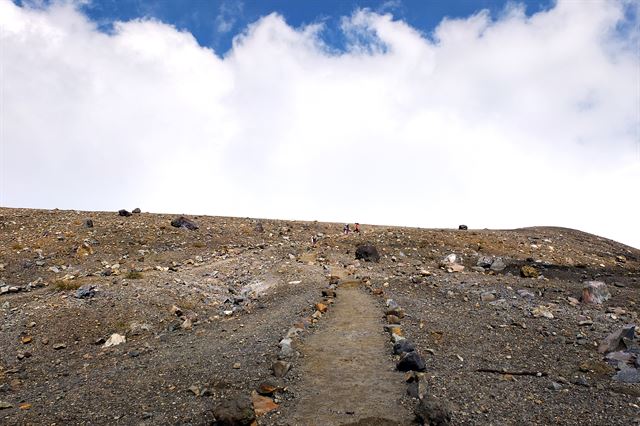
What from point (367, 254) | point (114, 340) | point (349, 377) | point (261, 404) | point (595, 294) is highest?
point (367, 254)

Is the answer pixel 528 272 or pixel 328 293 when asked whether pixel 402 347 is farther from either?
pixel 528 272

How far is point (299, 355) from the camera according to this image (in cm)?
1176

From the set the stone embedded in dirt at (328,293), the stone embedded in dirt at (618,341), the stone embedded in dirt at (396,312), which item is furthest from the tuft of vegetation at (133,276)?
the stone embedded in dirt at (618,341)

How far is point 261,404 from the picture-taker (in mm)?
9086

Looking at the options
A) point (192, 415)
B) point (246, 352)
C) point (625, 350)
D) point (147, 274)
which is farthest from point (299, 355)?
point (147, 274)

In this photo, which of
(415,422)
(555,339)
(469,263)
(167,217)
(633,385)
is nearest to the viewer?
(415,422)

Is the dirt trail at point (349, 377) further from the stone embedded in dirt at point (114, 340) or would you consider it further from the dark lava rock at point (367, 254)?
the dark lava rock at point (367, 254)

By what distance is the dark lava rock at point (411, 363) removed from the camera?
10.6 meters

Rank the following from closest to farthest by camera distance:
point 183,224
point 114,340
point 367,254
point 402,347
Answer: point 402,347 → point 114,340 → point 367,254 → point 183,224

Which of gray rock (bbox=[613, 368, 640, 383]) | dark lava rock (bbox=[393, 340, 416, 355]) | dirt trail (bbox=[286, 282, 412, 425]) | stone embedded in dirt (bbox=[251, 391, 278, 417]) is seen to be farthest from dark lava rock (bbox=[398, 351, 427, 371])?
gray rock (bbox=[613, 368, 640, 383])

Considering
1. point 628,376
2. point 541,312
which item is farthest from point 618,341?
point 541,312

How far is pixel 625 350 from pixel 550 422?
5.32 m

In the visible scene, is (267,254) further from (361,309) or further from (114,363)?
(114,363)

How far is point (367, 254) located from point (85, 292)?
14.7m
